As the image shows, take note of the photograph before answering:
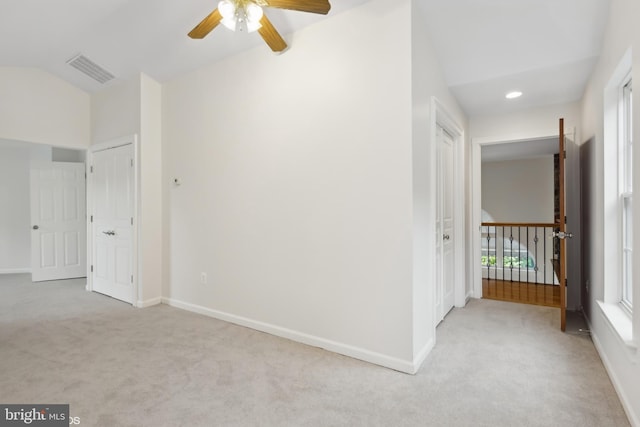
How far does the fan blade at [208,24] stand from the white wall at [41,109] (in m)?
3.19

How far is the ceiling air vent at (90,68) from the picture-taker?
3.77 metres

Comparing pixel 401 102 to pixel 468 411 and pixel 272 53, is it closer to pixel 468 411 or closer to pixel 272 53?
pixel 272 53

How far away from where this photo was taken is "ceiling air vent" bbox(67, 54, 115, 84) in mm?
3770

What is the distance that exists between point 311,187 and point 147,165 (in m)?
2.37

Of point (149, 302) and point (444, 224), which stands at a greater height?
point (444, 224)

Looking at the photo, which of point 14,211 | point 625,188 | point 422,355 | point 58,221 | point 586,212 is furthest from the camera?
point 14,211

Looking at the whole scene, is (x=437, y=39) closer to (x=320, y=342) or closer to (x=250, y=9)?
(x=250, y=9)

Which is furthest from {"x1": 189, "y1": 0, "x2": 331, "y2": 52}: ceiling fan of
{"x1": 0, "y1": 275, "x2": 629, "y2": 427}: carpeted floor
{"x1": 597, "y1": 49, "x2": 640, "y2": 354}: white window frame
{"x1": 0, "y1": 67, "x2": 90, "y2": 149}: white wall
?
{"x1": 0, "y1": 67, "x2": 90, "y2": 149}: white wall

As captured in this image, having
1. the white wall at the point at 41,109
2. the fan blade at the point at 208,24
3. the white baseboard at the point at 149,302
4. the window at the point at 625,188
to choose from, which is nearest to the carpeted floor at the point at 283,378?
the white baseboard at the point at 149,302

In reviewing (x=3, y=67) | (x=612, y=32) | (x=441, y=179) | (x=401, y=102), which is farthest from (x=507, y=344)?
(x=3, y=67)

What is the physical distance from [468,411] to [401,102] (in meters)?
2.02

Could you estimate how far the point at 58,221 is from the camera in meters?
5.40

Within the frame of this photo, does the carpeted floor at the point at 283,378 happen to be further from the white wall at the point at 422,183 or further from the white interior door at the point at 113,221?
the white interior door at the point at 113,221

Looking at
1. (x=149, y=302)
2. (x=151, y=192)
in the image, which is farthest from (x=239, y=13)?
(x=149, y=302)
